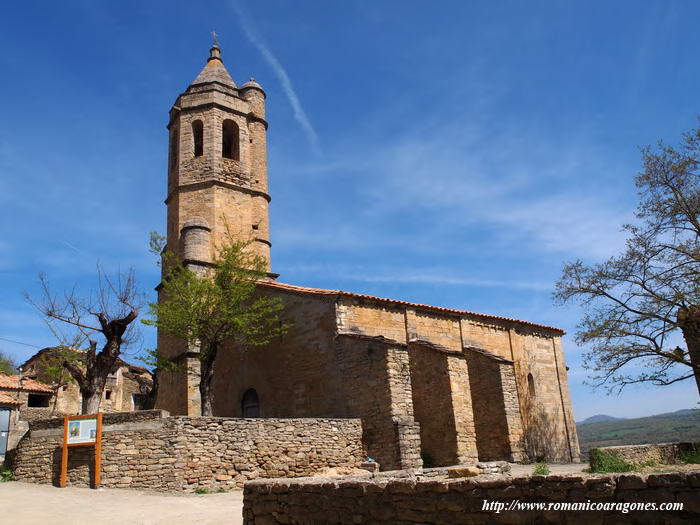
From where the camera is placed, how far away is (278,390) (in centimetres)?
1958

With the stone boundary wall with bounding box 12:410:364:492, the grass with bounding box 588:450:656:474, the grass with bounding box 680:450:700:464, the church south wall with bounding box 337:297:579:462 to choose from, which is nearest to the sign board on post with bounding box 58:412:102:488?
the stone boundary wall with bounding box 12:410:364:492

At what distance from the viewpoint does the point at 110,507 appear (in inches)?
437

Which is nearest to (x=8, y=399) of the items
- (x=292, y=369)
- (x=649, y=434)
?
(x=292, y=369)

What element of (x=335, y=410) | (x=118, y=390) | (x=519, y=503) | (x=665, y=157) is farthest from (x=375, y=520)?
(x=118, y=390)

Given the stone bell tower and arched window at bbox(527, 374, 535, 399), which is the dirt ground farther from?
arched window at bbox(527, 374, 535, 399)

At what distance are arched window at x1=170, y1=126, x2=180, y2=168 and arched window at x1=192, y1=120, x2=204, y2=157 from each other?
2.57 ft

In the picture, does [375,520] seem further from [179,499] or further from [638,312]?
[638,312]

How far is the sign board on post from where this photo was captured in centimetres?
1328

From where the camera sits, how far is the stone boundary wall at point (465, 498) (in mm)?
4121

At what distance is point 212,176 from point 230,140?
2884mm

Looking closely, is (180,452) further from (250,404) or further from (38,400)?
(38,400)

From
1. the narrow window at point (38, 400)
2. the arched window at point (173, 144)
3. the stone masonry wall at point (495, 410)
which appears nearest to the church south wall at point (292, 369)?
the stone masonry wall at point (495, 410)

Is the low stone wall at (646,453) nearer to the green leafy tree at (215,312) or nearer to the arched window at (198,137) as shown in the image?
the green leafy tree at (215,312)

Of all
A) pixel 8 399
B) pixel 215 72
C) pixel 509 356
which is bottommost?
pixel 509 356
